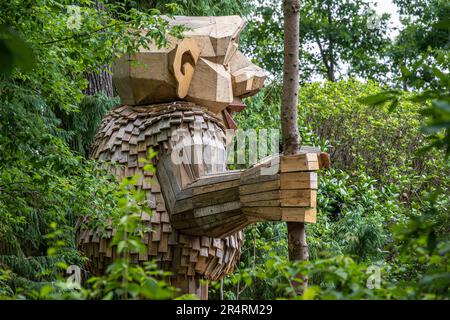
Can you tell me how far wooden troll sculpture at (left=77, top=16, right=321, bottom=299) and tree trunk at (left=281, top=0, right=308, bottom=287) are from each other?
69mm

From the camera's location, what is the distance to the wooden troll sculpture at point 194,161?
4566mm

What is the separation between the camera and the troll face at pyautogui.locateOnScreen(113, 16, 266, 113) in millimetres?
5375

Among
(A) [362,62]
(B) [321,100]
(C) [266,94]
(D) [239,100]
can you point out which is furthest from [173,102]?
(A) [362,62]

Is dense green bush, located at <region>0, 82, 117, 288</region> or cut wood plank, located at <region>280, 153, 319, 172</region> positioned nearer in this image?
cut wood plank, located at <region>280, 153, 319, 172</region>

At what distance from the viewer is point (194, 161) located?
509cm

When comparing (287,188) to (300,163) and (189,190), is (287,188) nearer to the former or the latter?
(300,163)

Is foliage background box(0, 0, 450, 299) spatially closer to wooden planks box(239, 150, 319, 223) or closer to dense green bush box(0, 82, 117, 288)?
dense green bush box(0, 82, 117, 288)

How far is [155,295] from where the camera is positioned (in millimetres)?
2195

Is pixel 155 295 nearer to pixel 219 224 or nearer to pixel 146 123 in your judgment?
pixel 219 224

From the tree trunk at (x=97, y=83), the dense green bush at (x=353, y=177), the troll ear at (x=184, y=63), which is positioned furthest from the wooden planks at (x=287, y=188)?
the tree trunk at (x=97, y=83)

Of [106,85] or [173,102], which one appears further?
[106,85]

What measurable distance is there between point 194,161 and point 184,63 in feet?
2.35

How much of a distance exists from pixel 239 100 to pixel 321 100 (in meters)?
6.18

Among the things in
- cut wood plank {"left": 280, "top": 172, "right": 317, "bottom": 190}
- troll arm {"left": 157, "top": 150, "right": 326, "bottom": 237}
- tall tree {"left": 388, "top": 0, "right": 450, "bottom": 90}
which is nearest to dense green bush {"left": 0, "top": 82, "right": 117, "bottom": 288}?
troll arm {"left": 157, "top": 150, "right": 326, "bottom": 237}
